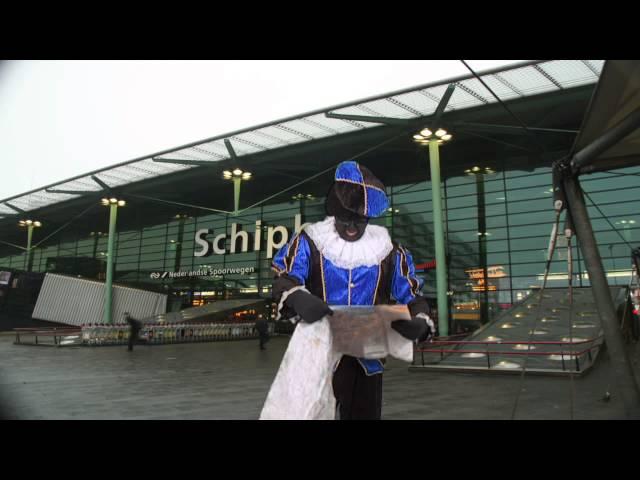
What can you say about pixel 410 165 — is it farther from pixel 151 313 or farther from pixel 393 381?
pixel 151 313

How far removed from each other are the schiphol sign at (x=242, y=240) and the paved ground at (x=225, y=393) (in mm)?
17824

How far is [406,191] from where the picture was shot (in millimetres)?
28531

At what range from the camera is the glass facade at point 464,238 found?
2362 cm

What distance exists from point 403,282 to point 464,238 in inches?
1014

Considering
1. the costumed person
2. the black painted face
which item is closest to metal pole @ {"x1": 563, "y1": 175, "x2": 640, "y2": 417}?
the costumed person

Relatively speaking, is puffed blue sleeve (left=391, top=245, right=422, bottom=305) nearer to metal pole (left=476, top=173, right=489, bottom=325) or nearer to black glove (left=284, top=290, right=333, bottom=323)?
black glove (left=284, top=290, right=333, bottom=323)

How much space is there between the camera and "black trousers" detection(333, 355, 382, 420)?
2297 mm

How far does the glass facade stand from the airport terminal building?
0.07 metres

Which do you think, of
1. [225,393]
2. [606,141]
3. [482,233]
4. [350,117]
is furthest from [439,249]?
[606,141]

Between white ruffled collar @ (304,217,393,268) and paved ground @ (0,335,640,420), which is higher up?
white ruffled collar @ (304,217,393,268)
